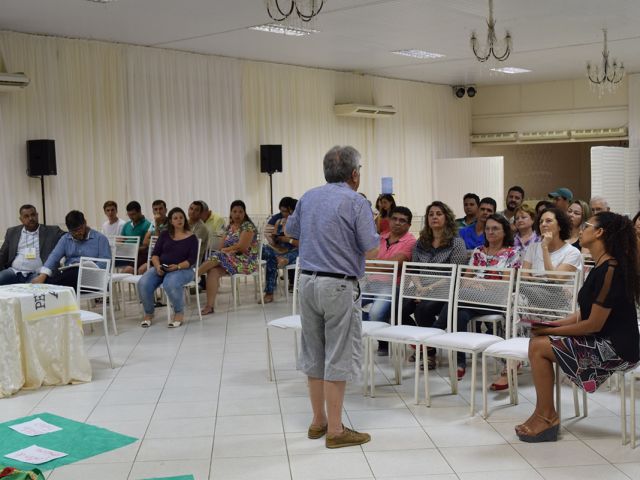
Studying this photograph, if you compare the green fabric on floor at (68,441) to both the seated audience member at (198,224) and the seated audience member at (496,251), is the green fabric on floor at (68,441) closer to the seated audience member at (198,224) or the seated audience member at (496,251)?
the seated audience member at (496,251)

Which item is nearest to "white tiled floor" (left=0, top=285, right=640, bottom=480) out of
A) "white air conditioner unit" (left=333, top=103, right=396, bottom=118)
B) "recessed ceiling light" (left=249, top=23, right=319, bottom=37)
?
"recessed ceiling light" (left=249, top=23, right=319, bottom=37)

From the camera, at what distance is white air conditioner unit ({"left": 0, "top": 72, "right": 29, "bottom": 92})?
334 inches

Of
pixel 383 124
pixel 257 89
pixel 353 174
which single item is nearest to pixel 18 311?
pixel 353 174

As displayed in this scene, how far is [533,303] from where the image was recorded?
182 inches

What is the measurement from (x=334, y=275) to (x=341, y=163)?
553mm

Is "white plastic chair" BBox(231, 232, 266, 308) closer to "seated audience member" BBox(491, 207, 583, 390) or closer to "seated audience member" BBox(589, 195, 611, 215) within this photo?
"seated audience member" BBox(589, 195, 611, 215)

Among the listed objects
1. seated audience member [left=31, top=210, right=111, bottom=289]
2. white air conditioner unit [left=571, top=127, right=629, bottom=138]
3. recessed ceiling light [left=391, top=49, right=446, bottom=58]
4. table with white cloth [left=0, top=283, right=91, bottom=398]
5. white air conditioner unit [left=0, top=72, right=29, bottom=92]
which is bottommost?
table with white cloth [left=0, top=283, right=91, bottom=398]

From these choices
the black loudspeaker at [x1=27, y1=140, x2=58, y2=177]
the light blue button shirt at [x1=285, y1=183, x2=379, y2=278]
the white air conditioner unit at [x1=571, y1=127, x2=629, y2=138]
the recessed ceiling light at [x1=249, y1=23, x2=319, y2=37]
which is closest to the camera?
the light blue button shirt at [x1=285, y1=183, x2=379, y2=278]

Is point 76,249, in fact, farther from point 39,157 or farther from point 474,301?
point 474,301

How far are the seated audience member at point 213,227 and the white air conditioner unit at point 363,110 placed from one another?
4.40 metres

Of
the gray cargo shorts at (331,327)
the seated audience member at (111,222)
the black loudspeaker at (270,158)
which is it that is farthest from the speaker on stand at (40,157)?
the gray cargo shorts at (331,327)

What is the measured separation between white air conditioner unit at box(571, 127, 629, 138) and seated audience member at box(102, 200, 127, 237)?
29.7 feet

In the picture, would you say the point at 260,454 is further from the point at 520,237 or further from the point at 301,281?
the point at 520,237

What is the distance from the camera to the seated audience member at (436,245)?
5.51m
